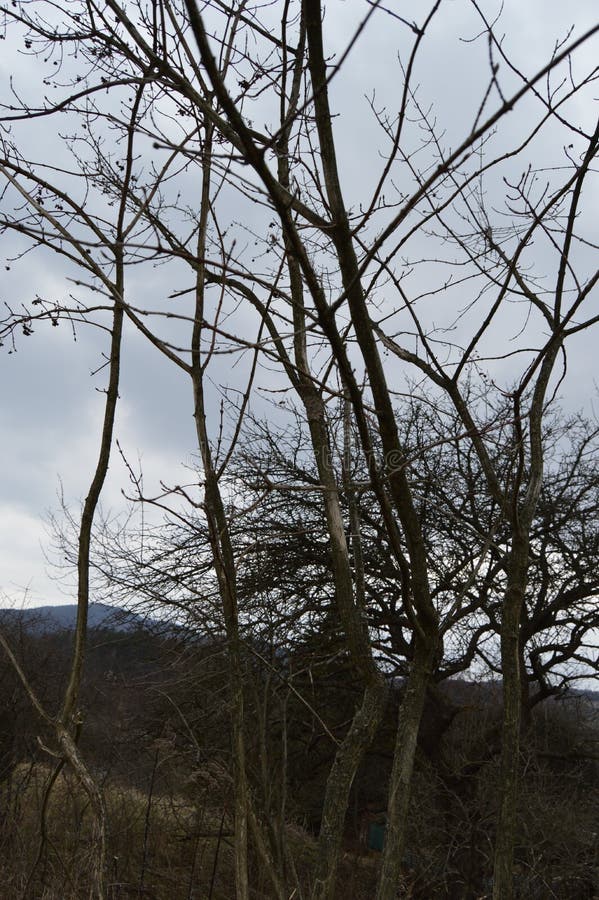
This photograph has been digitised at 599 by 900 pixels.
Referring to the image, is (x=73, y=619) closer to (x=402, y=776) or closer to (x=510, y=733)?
(x=510, y=733)

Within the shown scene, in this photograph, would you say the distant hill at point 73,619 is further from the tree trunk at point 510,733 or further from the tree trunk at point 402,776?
the tree trunk at point 402,776

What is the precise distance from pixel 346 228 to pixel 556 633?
31.1 feet

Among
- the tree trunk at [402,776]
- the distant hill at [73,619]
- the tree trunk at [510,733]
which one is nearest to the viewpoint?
the tree trunk at [402,776]

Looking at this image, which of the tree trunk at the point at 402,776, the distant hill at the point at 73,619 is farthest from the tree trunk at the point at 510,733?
the distant hill at the point at 73,619

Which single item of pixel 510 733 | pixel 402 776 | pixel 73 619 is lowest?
pixel 402 776

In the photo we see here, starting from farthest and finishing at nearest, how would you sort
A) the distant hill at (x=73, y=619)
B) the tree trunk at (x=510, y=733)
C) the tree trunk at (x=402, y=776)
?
the distant hill at (x=73, y=619)
the tree trunk at (x=510, y=733)
the tree trunk at (x=402, y=776)

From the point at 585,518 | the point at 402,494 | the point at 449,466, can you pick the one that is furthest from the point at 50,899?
the point at 585,518

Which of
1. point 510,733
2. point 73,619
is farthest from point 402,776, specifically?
point 73,619

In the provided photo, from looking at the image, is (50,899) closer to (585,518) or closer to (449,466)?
(449,466)

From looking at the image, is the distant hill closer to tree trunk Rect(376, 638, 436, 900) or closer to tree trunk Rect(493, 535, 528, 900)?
tree trunk Rect(493, 535, 528, 900)

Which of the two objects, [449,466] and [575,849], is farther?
[449,466]

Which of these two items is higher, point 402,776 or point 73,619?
point 73,619

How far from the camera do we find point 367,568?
381 inches

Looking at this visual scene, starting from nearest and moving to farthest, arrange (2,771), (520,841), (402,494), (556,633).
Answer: (402,494)
(2,771)
(520,841)
(556,633)
